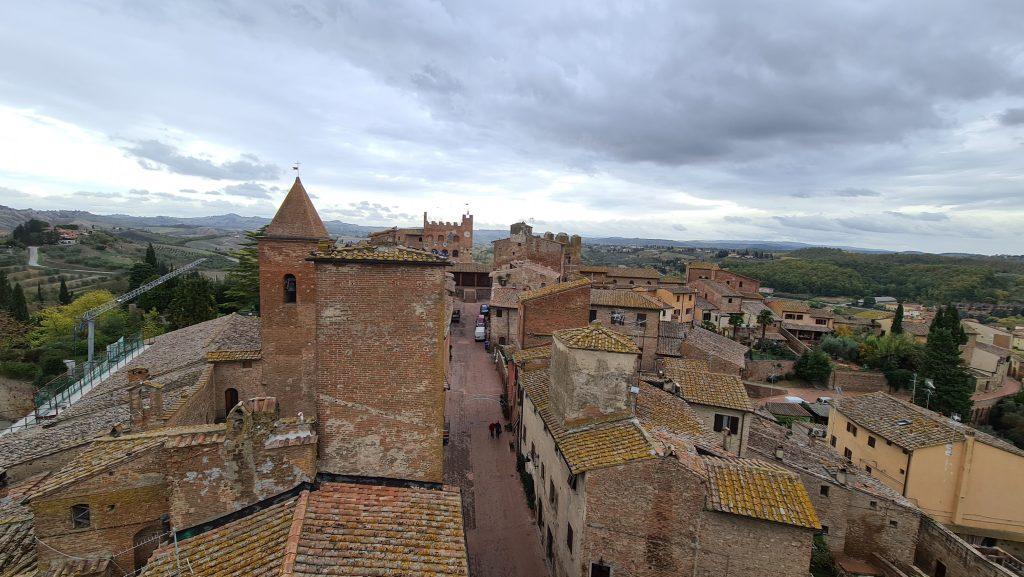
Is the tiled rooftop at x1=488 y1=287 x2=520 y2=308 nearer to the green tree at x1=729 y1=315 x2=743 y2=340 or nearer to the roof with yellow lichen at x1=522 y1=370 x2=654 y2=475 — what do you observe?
the roof with yellow lichen at x1=522 y1=370 x2=654 y2=475

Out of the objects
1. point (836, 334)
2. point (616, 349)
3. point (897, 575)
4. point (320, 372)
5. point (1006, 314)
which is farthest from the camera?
point (1006, 314)

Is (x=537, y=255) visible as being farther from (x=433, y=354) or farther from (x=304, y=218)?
(x=433, y=354)

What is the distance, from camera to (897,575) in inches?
687

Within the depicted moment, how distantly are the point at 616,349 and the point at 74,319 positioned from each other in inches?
1969

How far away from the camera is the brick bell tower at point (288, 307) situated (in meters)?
17.2

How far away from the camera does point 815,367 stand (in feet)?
168

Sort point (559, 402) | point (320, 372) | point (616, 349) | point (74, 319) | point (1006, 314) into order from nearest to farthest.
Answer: point (320, 372)
point (616, 349)
point (559, 402)
point (74, 319)
point (1006, 314)

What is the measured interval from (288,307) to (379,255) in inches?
332

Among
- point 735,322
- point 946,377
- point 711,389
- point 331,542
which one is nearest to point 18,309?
point 331,542

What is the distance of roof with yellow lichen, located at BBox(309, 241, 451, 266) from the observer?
426 inches

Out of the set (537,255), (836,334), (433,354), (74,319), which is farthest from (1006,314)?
(74,319)

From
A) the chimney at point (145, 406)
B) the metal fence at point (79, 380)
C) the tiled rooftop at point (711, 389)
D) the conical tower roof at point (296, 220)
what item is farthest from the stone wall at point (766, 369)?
the metal fence at point (79, 380)

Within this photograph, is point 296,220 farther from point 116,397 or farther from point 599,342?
point 599,342

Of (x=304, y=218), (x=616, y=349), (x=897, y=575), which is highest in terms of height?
(x=304, y=218)
